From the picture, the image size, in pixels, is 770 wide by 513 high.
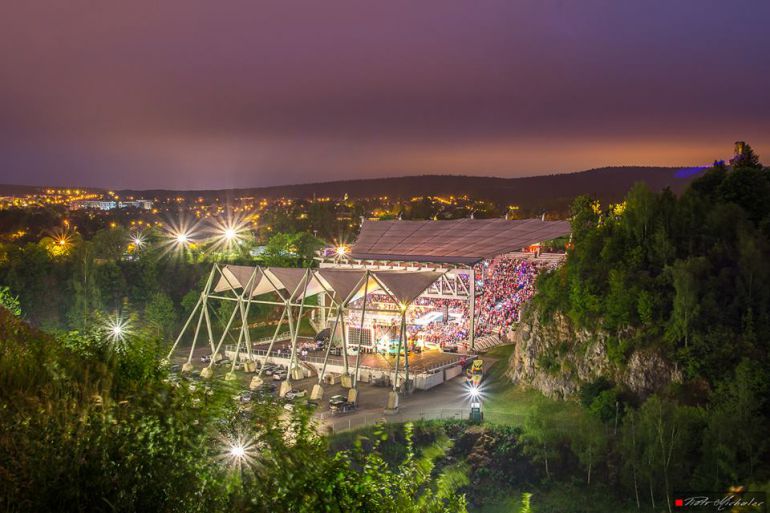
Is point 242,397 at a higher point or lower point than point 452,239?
lower

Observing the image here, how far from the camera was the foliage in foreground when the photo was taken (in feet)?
36.4

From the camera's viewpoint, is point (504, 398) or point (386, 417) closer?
point (386, 417)

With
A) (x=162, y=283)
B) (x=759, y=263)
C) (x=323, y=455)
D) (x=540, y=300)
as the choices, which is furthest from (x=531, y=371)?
(x=162, y=283)

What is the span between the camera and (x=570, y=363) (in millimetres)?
37188

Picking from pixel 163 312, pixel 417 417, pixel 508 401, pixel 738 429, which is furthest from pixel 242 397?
pixel 163 312

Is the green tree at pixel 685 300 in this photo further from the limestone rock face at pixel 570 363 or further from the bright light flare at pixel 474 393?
the bright light flare at pixel 474 393

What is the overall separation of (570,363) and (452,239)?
70.8 ft

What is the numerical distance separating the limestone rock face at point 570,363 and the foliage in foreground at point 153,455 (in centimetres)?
2224

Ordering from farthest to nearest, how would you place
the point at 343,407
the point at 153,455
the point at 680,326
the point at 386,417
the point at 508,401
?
the point at 508,401, the point at 343,407, the point at 386,417, the point at 680,326, the point at 153,455

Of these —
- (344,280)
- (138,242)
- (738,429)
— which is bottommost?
(738,429)

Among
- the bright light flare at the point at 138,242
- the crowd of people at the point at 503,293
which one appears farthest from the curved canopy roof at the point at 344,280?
the bright light flare at the point at 138,242

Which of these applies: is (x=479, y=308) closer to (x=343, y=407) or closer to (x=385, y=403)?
(x=385, y=403)

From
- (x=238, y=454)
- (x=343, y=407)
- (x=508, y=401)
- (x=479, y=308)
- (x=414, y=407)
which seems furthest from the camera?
(x=479, y=308)

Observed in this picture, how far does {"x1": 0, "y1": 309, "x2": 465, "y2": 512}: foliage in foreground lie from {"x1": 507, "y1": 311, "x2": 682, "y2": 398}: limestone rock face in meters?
22.2
